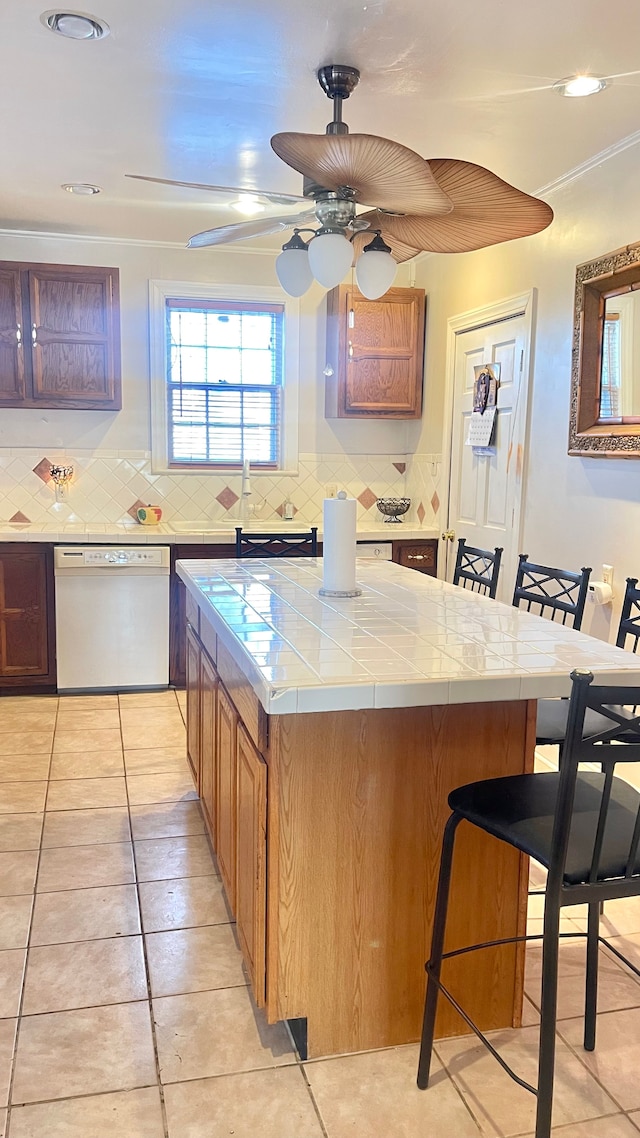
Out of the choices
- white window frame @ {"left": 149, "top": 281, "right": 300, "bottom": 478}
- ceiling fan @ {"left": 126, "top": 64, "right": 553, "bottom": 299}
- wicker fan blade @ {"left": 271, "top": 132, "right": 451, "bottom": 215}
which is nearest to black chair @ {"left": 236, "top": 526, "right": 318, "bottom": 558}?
white window frame @ {"left": 149, "top": 281, "right": 300, "bottom": 478}

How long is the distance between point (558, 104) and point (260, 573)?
197 centimetres

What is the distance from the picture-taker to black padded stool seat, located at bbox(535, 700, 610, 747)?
2297 millimetres

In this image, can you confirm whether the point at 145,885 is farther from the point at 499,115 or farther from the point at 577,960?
the point at 499,115

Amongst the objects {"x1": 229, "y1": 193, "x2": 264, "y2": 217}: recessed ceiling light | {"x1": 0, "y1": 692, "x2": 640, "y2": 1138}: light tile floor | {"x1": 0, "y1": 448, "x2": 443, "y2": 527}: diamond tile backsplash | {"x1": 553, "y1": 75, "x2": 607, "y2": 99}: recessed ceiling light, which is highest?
{"x1": 553, "y1": 75, "x2": 607, "y2": 99}: recessed ceiling light

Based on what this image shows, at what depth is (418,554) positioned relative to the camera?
5047 mm

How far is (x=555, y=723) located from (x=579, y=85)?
2097 millimetres

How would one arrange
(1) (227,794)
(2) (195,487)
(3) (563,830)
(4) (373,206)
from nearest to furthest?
1. (3) (563,830)
2. (4) (373,206)
3. (1) (227,794)
4. (2) (195,487)

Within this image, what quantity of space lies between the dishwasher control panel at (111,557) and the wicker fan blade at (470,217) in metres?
2.47

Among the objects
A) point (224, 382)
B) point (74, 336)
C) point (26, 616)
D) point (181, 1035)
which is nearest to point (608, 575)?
point (181, 1035)

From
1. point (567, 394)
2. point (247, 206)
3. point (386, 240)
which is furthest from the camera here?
point (247, 206)

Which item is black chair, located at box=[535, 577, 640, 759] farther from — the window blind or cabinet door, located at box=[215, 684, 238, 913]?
the window blind

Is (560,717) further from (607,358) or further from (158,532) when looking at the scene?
(158,532)

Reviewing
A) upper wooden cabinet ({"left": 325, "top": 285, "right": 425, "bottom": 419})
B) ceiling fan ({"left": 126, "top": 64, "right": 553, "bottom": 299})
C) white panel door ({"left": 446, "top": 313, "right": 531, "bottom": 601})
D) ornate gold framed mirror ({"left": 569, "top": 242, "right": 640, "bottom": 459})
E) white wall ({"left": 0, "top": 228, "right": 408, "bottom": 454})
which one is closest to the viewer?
ceiling fan ({"left": 126, "top": 64, "right": 553, "bottom": 299})

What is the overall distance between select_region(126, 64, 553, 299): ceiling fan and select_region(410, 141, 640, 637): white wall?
3.53 ft
